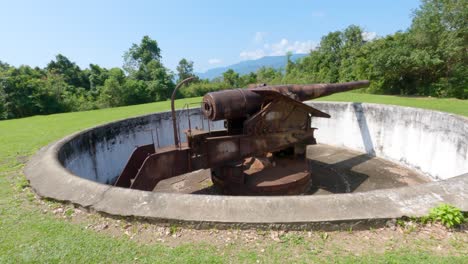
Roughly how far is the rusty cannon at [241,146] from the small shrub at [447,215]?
297cm

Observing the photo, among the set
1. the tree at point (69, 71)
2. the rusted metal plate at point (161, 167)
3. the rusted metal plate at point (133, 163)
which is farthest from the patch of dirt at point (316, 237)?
the tree at point (69, 71)

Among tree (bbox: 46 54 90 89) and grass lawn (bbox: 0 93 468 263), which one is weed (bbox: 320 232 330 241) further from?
tree (bbox: 46 54 90 89)

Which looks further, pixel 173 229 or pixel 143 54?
pixel 143 54

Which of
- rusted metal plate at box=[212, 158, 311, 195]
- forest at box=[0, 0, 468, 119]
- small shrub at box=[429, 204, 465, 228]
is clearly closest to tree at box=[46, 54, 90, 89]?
forest at box=[0, 0, 468, 119]

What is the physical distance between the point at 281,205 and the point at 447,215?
4.68ft

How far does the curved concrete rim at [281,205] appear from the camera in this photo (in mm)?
2377

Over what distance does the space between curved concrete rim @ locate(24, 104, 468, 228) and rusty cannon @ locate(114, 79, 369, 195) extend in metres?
1.56

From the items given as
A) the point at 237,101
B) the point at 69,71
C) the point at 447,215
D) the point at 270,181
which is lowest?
the point at 270,181

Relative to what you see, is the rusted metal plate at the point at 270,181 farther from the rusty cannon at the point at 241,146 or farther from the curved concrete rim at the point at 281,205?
the curved concrete rim at the point at 281,205

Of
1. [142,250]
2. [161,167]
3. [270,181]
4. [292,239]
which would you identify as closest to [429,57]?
[270,181]

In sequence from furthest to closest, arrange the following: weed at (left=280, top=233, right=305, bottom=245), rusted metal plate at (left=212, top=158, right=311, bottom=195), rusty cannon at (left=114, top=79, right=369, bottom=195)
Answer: rusted metal plate at (left=212, top=158, right=311, bottom=195)
rusty cannon at (left=114, top=79, right=369, bottom=195)
weed at (left=280, top=233, right=305, bottom=245)

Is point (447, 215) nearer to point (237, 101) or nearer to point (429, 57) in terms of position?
point (237, 101)

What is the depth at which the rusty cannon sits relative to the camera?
Result: 15.2 feet

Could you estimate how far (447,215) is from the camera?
2285 mm
